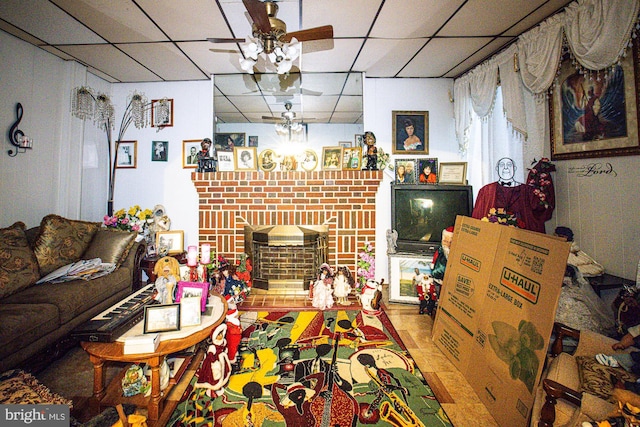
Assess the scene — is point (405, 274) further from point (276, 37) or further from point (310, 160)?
point (276, 37)

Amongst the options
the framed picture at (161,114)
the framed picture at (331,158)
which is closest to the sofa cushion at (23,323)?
the framed picture at (161,114)

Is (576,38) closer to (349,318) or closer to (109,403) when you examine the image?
(349,318)

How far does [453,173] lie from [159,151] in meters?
4.11

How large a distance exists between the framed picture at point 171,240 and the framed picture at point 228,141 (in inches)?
51.9

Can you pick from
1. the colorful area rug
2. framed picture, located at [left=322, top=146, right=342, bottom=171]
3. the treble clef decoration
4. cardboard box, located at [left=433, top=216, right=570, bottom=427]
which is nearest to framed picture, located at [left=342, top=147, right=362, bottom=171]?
framed picture, located at [left=322, top=146, right=342, bottom=171]

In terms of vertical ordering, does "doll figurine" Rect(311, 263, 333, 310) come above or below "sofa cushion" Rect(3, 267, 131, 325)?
below

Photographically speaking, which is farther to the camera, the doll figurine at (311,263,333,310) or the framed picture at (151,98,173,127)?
the framed picture at (151,98,173,127)

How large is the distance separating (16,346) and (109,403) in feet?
2.66

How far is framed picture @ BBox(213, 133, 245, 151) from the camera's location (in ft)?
12.9

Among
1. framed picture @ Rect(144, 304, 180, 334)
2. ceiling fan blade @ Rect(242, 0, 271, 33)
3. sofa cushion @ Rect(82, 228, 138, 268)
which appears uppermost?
ceiling fan blade @ Rect(242, 0, 271, 33)

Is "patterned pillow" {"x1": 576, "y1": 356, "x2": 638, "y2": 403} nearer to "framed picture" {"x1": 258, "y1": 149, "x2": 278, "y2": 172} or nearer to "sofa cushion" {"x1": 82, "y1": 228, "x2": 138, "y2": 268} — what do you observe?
"framed picture" {"x1": 258, "y1": 149, "x2": 278, "y2": 172}

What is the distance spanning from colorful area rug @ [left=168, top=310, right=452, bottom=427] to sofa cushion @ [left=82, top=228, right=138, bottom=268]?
158 centimetres

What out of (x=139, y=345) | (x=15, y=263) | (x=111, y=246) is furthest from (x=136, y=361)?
(x=111, y=246)

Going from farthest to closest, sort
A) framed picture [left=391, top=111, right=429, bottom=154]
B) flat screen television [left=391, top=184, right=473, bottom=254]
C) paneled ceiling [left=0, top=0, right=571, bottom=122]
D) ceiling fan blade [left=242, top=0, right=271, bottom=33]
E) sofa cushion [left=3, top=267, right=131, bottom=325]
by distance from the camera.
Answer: framed picture [left=391, top=111, right=429, bottom=154]
flat screen television [left=391, top=184, right=473, bottom=254]
paneled ceiling [left=0, top=0, right=571, bottom=122]
sofa cushion [left=3, top=267, right=131, bottom=325]
ceiling fan blade [left=242, top=0, right=271, bottom=33]
